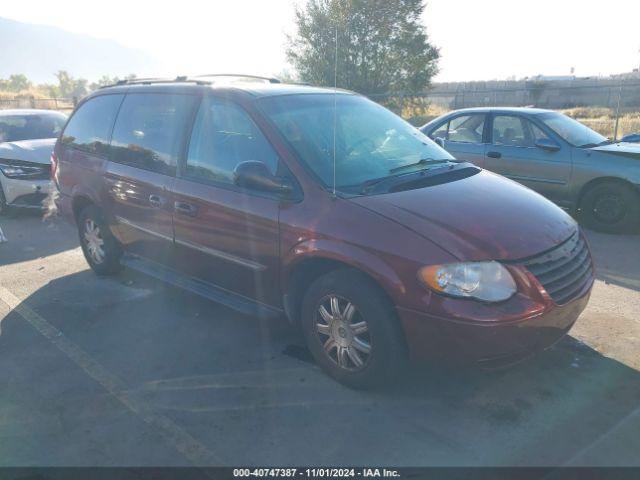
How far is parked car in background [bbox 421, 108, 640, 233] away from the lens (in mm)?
6766

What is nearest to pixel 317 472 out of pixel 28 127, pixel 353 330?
pixel 353 330

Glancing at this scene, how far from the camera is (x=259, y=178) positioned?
3361mm

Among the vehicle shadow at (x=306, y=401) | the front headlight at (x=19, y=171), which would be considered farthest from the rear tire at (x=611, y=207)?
the front headlight at (x=19, y=171)

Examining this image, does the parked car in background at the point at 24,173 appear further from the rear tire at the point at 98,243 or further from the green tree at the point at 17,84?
the green tree at the point at 17,84

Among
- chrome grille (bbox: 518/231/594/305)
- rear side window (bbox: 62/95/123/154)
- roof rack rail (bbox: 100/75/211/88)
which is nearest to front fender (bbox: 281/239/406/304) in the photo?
chrome grille (bbox: 518/231/594/305)

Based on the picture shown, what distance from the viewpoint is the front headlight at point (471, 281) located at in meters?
2.82

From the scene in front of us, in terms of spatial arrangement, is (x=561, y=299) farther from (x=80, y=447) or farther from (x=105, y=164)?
(x=105, y=164)

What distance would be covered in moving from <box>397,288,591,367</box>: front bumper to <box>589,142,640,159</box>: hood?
473 centimetres

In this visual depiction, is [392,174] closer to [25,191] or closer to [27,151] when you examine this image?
[25,191]

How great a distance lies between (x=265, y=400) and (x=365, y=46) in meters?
22.3

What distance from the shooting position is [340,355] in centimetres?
332

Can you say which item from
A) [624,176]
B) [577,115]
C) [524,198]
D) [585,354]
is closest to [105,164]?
[524,198]

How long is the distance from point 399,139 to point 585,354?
207 cm

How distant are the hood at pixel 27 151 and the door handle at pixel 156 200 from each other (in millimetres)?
4606
